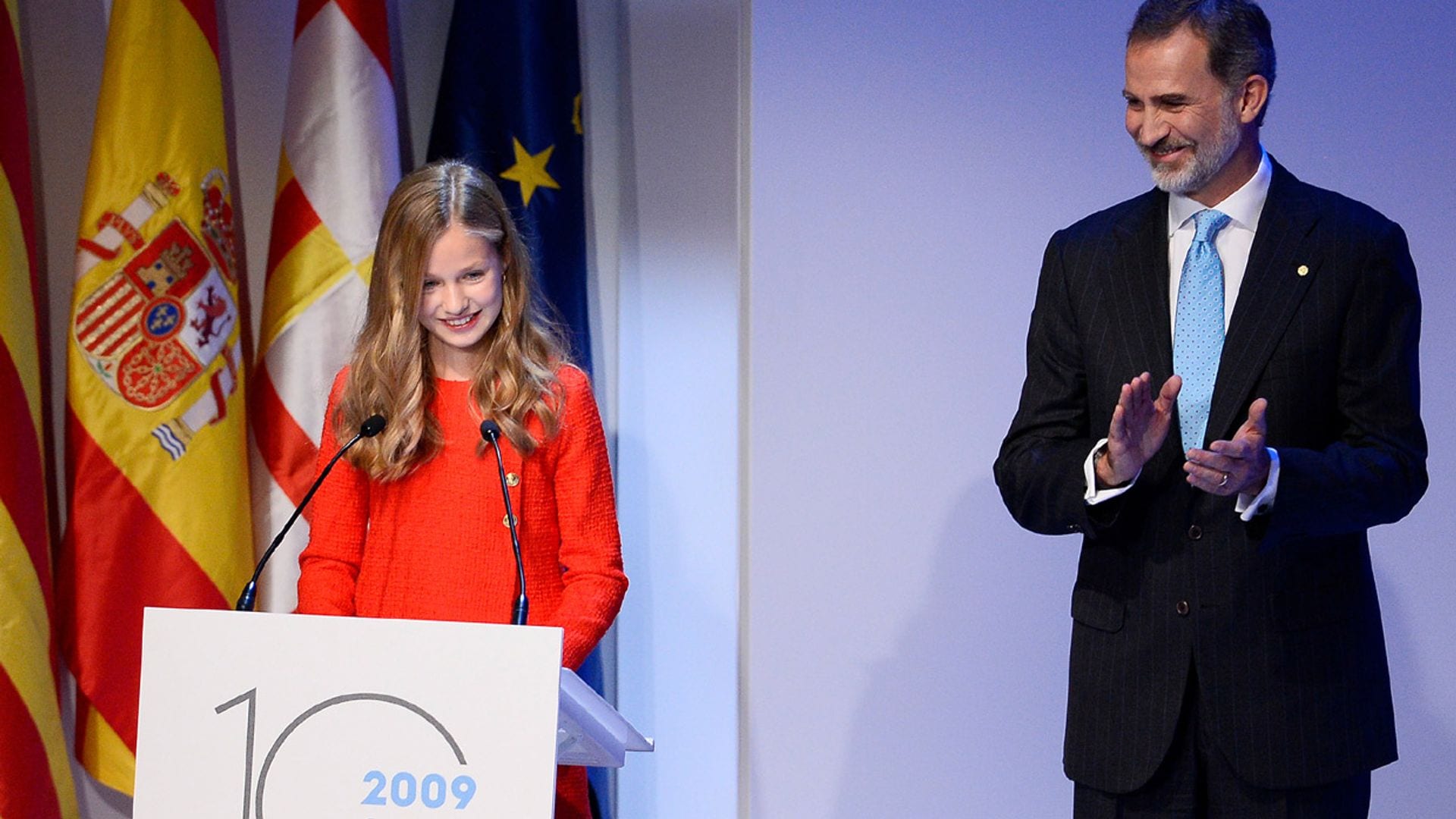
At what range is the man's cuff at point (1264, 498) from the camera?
201 cm

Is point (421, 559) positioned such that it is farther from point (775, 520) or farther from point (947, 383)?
point (947, 383)

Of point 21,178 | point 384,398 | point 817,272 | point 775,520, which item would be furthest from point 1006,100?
point 21,178

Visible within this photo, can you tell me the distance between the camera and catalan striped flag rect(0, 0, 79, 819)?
2.95 metres

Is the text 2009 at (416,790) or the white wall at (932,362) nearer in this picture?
the text 2009 at (416,790)

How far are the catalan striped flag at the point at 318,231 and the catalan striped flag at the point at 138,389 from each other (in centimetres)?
13

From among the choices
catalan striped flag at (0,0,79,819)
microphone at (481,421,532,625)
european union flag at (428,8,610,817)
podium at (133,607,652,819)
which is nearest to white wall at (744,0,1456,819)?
european union flag at (428,8,610,817)

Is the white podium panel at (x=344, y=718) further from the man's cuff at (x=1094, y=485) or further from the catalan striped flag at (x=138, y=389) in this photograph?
the catalan striped flag at (x=138, y=389)

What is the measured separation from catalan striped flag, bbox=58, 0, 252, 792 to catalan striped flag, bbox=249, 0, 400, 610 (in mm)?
128

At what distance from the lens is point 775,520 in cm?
335

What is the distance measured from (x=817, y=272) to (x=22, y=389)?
1.71 m

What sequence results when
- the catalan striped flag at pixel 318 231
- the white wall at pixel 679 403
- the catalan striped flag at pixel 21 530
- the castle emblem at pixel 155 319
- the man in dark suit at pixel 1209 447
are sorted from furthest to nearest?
the white wall at pixel 679 403
the catalan striped flag at pixel 318 231
the castle emblem at pixel 155 319
the catalan striped flag at pixel 21 530
the man in dark suit at pixel 1209 447

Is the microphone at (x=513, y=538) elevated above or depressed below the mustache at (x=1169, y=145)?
below

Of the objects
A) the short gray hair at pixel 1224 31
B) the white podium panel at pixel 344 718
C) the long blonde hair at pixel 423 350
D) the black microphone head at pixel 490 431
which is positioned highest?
the short gray hair at pixel 1224 31

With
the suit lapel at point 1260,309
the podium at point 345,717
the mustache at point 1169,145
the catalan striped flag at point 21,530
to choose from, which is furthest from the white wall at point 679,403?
the podium at point 345,717
